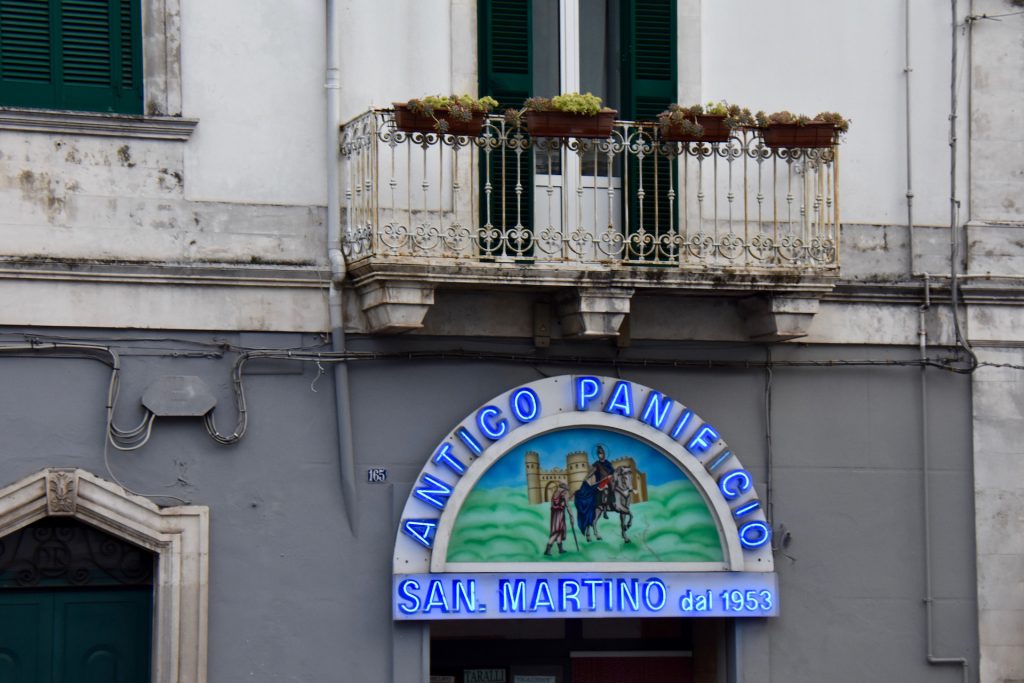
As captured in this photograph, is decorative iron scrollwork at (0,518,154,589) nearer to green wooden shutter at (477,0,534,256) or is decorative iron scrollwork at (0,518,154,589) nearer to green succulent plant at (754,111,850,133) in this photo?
green wooden shutter at (477,0,534,256)

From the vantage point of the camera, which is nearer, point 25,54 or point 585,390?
point 25,54

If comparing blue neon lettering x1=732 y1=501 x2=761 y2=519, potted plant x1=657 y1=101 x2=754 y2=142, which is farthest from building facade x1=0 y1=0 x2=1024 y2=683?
potted plant x1=657 y1=101 x2=754 y2=142

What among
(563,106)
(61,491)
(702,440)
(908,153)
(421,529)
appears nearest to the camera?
(61,491)

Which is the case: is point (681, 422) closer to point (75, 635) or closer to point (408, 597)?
point (408, 597)

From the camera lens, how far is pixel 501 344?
11.6m

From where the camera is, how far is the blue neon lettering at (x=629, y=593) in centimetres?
1146

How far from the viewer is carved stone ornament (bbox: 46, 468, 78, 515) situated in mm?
10477

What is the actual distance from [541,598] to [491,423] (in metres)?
1.23

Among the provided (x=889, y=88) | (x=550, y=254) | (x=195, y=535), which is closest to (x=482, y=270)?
(x=550, y=254)

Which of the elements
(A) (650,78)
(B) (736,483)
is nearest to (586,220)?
(A) (650,78)

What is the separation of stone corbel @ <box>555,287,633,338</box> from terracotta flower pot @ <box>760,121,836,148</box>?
4.88 feet

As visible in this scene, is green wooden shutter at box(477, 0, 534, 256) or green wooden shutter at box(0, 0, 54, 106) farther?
green wooden shutter at box(477, 0, 534, 256)

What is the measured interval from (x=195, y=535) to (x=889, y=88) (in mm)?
6006

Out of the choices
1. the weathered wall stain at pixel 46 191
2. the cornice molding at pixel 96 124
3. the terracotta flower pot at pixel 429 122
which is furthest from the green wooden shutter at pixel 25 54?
the terracotta flower pot at pixel 429 122
